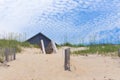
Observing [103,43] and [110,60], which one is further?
[103,43]

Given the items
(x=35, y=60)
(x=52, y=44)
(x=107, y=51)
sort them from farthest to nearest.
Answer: (x=52, y=44) < (x=107, y=51) < (x=35, y=60)

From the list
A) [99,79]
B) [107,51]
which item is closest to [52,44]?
[107,51]

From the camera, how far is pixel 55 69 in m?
13.6

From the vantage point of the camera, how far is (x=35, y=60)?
15016mm

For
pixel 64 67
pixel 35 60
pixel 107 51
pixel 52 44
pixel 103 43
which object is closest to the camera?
pixel 64 67

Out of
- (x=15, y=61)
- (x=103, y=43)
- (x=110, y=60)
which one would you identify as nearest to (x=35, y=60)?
(x=15, y=61)

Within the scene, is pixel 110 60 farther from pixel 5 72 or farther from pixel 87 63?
pixel 5 72

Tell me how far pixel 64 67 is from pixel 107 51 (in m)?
5.21

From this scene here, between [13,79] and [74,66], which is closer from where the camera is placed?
[13,79]

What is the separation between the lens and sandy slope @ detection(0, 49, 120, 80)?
13.1m

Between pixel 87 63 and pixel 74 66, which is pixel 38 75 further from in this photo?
pixel 87 63

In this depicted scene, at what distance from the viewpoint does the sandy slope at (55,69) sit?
42.9 feet

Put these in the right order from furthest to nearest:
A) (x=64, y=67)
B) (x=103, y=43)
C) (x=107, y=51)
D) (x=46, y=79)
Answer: (x=103, y=43)
(x=107, y=51)
(x=64, y=67)
(x=46, y=79)

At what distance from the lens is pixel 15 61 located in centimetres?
1527
